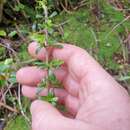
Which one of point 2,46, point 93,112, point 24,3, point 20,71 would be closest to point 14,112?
point 20,71

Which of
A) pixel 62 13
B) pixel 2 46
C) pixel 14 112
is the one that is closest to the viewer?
pixel 14 112

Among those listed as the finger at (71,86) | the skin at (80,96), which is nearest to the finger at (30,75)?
the skin at (80,96)

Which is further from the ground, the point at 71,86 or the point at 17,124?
the point at 71,86

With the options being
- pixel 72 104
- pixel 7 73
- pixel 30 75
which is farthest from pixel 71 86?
pixel 7 73

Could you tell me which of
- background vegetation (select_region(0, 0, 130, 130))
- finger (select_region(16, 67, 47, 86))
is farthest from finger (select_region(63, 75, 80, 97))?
background vegetation (select_region(0, 0, 130, 130))

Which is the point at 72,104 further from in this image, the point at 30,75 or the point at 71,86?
the point at 30,75

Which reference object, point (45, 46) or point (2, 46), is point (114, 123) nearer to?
point (45, 46)

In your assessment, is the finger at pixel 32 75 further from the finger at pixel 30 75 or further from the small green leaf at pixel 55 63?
the small green leaf at pixel 55 63
